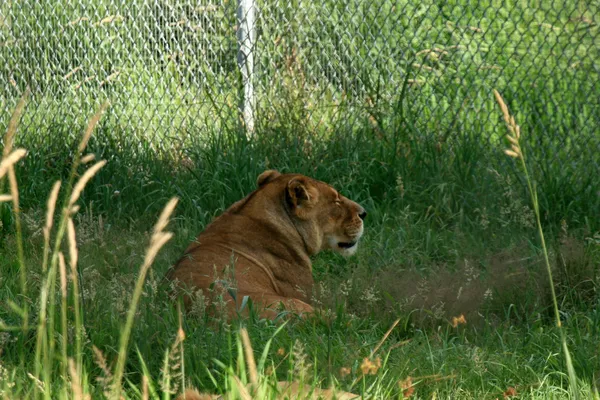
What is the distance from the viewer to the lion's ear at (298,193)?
16.4 ft

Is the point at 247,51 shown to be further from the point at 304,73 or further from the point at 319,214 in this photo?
the point at 319,214

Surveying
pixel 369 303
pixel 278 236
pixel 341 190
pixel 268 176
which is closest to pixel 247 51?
pixel 341 190

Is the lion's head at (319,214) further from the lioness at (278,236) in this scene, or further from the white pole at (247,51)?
the white pole at (247,51)

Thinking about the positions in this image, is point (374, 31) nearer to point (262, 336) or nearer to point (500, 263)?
point (500, 263)

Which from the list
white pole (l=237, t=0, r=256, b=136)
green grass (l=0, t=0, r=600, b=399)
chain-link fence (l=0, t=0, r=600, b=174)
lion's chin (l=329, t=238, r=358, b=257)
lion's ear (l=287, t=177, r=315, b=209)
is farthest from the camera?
white pole (l=237, t=0, r=256, b=136)

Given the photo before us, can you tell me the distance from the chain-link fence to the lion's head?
1173mm

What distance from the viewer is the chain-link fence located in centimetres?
616

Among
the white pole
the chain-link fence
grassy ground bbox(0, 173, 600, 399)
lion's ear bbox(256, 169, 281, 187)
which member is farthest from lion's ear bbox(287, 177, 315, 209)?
the white pole

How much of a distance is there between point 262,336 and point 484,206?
229 centimetres

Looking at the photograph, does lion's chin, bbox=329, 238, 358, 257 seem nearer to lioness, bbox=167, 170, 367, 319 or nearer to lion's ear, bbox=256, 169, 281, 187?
lioness, bbox=167, 170, 367, 319

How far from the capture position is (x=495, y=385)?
3.08 meters

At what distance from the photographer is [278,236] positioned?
497 centimetres

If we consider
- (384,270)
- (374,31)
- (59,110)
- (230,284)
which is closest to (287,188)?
(384,270)

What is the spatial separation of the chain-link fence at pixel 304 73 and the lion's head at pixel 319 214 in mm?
1173
